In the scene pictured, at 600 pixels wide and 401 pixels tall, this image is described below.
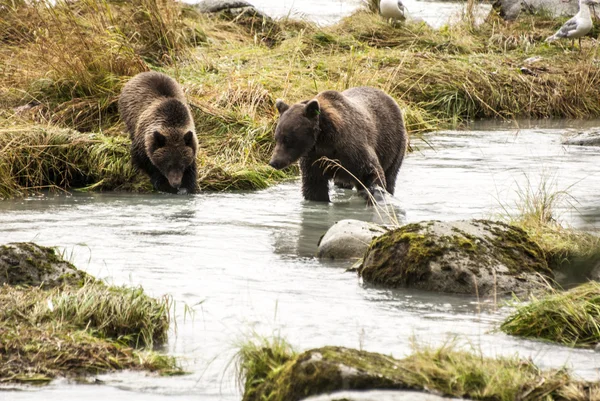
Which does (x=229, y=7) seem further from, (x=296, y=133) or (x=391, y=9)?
(x=296, y=133)

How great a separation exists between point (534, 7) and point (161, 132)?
45.6ft

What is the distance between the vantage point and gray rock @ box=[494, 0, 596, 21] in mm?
21891

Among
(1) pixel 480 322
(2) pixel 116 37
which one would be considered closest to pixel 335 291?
(1) pixel 480 322

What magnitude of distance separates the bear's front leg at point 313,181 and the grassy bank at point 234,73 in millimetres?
1197

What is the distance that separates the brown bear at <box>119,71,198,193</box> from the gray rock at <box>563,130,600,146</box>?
550 centimetres

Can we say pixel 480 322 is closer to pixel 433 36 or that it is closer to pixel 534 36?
pixel 433 36

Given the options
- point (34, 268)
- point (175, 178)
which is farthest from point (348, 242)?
point (175, 178)

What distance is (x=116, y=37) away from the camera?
13.5 metres

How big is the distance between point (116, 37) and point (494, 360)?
1017 cm

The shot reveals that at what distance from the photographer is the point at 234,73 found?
1440 centimetres

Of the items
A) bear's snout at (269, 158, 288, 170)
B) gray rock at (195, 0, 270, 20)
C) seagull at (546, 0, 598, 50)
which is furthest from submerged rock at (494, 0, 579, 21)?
bear's snout at (269, 158, 288, 170)

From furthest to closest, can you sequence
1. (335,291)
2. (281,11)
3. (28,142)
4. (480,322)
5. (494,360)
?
(281,11), (28,142), (335,291), (480,322), (494,360)

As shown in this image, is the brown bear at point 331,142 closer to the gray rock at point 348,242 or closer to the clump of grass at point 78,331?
the gray rock at point 348,242

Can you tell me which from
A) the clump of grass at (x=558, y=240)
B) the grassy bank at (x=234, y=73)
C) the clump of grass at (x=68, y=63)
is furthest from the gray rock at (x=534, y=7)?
the clump of grass at (x=558, y=240)
